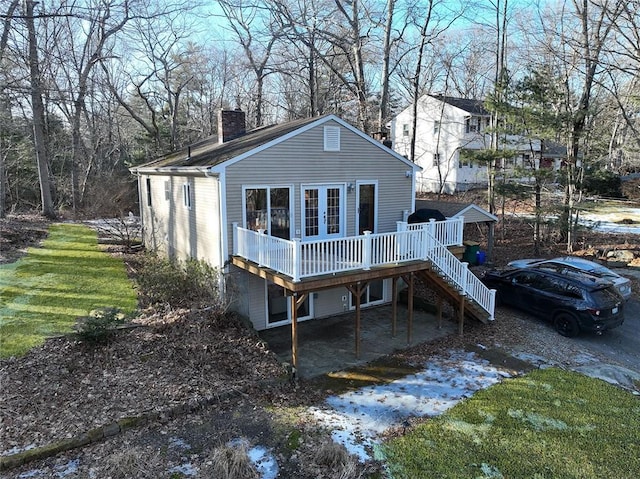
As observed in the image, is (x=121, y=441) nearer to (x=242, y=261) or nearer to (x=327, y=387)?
(x=327, y=387)

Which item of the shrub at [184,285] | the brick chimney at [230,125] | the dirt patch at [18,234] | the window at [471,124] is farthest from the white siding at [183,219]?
the window at [471,124]

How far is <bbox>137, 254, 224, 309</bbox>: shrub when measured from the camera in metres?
11.5

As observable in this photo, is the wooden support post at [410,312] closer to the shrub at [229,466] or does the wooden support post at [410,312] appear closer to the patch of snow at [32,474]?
the shrub at [229,466]

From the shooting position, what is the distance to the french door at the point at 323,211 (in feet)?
39.8

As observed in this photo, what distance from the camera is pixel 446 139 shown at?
36.4 meters

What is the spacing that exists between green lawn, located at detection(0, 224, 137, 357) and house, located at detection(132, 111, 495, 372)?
2.54m

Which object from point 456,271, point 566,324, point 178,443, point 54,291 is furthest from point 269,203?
point 566,324

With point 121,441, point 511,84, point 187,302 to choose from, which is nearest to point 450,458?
point 121,441

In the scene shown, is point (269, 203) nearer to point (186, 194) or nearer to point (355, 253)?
point (355, 253)

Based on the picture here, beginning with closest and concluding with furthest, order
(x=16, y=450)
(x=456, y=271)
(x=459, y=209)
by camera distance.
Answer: (x=16, y=450) < (x=456, y=271) < (x=459, y=209)

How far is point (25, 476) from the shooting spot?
6.01 metres

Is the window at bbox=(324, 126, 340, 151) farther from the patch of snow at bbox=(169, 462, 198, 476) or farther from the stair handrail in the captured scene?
the patch of snow at bbox=(169, 462, 198, 476)

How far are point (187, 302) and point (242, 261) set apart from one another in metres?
2.20

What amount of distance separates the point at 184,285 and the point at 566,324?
10.9m
